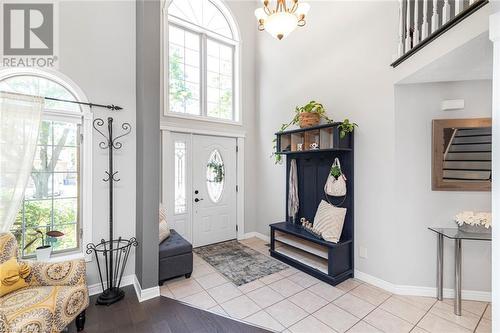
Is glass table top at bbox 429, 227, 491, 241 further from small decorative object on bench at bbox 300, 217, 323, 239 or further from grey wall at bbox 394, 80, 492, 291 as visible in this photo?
small decorative object on bench at bbox 300, 217, 323, 239

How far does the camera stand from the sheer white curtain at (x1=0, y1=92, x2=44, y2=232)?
2.12m

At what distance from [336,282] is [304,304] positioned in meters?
0.60

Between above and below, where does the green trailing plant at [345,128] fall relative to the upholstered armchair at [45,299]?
above

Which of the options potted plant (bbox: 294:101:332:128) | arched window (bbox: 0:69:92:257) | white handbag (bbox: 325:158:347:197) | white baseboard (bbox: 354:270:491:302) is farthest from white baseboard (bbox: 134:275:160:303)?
potted plant (bbox: 294:101:332:128)

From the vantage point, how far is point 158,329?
6.93 ft

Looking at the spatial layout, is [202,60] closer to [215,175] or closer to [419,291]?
[215,175]

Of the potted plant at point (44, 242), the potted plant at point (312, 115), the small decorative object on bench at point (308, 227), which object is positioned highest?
the potted plant at point (312, 115)

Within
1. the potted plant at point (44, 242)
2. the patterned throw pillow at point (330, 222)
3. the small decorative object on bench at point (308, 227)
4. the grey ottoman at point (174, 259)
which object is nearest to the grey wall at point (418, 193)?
the patterned throw pillow at point (330, 222)

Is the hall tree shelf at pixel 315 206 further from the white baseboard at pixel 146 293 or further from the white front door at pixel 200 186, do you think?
the white baseboard at pixel 146 293

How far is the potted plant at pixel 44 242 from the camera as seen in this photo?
7.56ft

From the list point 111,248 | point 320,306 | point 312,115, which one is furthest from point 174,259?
point 312,115

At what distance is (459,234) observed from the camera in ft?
7.63

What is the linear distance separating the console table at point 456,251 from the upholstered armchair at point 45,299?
11.4 feet

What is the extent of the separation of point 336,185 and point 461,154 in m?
1.35
